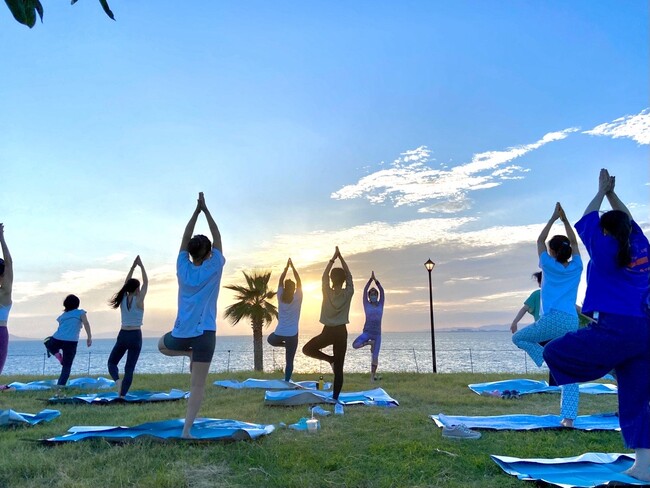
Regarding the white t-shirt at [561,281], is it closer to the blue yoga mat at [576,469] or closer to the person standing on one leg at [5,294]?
the blue yoga mat at [576,469]

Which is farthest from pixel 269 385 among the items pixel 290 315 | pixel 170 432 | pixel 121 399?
pixel 170 432

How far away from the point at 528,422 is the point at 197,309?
14.9ft

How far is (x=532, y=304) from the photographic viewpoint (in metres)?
8.97

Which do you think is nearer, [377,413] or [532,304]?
[377,413]

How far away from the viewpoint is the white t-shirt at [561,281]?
6.50m

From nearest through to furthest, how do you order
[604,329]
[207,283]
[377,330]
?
[604,329], [207,283], [377,330]

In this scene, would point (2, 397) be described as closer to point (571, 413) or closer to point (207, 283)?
point (207, 283)

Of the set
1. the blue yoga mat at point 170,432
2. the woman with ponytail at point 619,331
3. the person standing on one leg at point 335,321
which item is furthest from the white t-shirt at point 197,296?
the woman with ponytail at point 619,331

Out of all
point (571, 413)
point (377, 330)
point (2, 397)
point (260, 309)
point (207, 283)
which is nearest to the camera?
point (207, 283)

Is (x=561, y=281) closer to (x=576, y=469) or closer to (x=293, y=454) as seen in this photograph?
(x=576, y=469)

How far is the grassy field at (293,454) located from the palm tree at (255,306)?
18311 mm

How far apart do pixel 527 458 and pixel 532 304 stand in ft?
15.5

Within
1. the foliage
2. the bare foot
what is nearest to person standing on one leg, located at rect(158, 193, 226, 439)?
the foliage

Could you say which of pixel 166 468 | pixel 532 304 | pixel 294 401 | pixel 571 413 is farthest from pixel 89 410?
pixel 532 304
